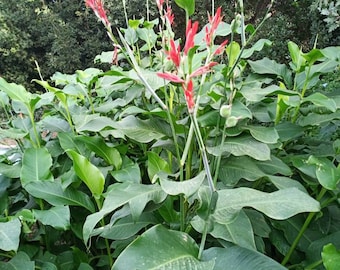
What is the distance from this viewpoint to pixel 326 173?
2.56 feet

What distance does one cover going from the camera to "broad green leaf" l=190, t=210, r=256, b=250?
2.28ft

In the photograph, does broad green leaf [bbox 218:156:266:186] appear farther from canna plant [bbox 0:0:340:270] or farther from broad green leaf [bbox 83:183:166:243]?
broad green leaf [bbox 83:183:166:243]

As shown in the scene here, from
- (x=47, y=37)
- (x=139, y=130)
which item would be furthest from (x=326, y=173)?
(x=47, y=37)

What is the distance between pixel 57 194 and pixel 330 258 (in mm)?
629

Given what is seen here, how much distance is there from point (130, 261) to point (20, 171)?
0.52m

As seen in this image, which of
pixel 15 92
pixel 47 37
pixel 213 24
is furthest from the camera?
pixel 47 37

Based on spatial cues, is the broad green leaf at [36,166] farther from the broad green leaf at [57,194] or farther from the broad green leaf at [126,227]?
the broad green leaf at [126,227]

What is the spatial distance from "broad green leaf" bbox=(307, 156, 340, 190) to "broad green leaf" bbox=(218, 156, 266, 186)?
120 millimetres

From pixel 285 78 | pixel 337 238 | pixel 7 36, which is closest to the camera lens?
pixel 337 238

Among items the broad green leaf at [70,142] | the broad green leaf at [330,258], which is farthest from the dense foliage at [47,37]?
the broad green leaf at [330,258]

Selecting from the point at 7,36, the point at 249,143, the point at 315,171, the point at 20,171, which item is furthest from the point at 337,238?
the point at 7,36

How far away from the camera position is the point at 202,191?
2.20ft

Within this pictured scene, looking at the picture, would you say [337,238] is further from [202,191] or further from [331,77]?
[331,77]

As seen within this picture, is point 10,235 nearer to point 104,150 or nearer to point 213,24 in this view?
point 104,150
